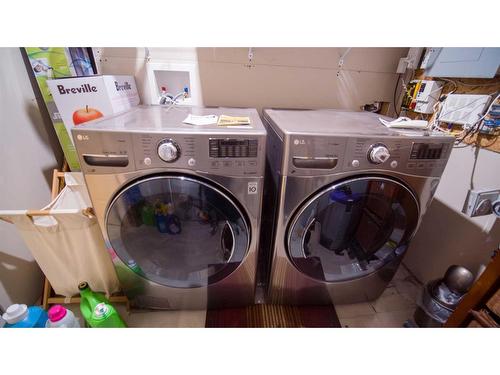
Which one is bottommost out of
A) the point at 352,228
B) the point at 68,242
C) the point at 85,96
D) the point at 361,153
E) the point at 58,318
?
the point at 58,318

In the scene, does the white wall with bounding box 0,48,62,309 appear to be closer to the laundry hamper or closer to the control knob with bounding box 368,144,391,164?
the laundry hamper

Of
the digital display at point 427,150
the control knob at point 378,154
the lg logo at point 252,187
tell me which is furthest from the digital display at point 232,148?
the digital display at point 427,150

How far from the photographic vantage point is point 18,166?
1098 millimetres

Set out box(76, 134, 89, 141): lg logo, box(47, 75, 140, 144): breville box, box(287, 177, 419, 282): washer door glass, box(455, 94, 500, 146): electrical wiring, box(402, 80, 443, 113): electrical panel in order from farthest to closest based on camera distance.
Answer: box(402, 80, 443, 113): electrical panel < box(47, 75, 140, 144): breville box < box(455, 94, 500, 146): electrical wiring < box(287, 177, 419, 282): washer door glass < box(76, 134, 89, 141): lg logo

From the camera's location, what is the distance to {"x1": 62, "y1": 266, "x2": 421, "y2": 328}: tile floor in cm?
114

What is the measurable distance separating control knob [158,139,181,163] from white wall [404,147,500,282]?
4.45 ft

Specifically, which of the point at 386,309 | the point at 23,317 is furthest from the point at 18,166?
the point at 386,309

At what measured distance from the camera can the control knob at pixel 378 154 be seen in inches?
30.6

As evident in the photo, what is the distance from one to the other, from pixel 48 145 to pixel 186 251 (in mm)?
1109

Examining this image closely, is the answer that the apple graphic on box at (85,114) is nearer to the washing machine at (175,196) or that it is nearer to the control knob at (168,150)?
the washing machine at (175,196)

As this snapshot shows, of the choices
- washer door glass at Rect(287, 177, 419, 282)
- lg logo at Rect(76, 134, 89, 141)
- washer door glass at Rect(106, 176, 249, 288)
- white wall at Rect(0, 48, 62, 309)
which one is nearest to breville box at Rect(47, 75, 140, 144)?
white wall at Rect(0, 48, 62, 309)

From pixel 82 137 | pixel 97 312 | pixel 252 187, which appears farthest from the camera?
pixel 97 312

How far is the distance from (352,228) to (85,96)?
1.45 metres

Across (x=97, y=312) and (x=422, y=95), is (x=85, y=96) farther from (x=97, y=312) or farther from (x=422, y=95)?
(x=422, y=95)
